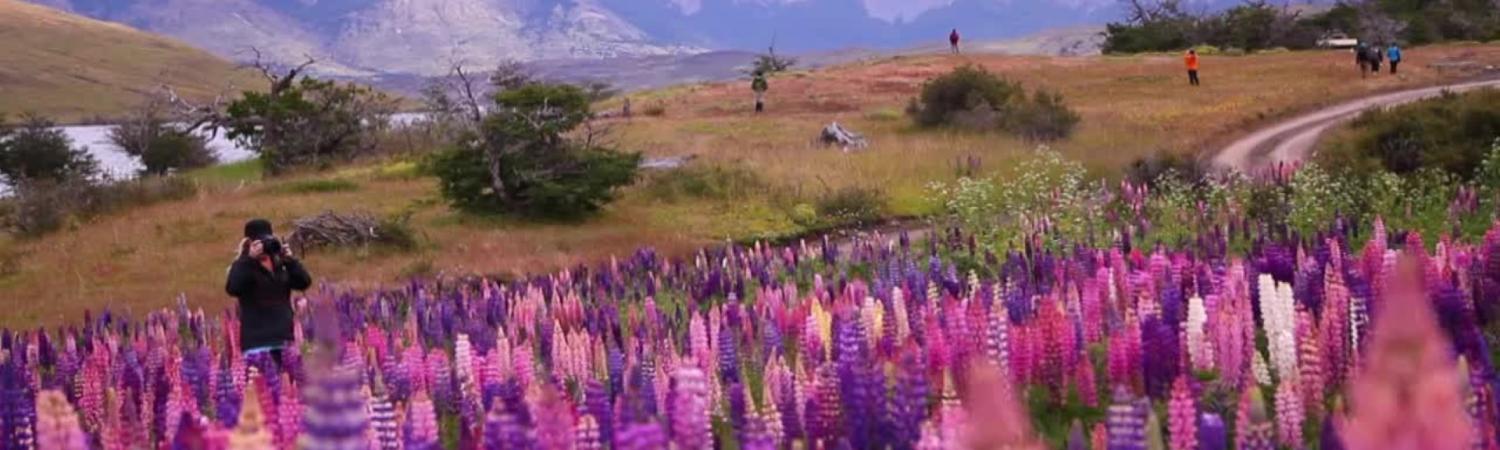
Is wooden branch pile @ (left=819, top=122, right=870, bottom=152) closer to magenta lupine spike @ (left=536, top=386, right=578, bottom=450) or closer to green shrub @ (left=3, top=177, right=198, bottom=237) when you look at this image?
green shrub @ (left=3, top=177, right=198, bottom=237)

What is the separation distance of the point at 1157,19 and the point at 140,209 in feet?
247

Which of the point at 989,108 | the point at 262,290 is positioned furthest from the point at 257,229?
the point at 989,108

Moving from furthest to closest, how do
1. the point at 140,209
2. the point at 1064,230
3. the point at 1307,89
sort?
the point at 1307,89 → the point at 140,209 → the point at 1064,230

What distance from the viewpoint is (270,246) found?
32.6 ft

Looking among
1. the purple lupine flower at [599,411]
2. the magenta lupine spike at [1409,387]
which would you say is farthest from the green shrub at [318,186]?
the magenta lupine spike at [1409,387]

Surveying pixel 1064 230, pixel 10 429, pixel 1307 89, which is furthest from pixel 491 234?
pixel 1307 89

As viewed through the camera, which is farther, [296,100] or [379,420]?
[296,100]

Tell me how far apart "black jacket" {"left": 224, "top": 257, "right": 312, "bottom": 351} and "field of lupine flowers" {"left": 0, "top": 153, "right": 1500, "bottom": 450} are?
428mm

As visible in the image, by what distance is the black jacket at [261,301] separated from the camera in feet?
32.4

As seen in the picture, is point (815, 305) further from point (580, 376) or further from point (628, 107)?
point (628, 107)

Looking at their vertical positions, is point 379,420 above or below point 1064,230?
above

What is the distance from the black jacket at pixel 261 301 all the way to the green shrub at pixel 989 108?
88.8 ft

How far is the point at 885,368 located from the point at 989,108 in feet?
121

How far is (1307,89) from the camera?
4397 centimetres
